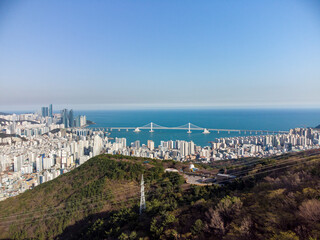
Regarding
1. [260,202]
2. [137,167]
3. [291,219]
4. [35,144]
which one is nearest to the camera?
[291,219]

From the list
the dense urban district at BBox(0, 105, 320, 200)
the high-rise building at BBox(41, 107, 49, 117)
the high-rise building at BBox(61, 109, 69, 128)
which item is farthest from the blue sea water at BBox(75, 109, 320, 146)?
the high-rise building at BBox(41, 107, 49, 117)

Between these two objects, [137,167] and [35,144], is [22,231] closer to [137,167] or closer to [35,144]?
[137,167]

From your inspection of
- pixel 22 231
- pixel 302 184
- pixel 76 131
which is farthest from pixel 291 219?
pixel 76 131

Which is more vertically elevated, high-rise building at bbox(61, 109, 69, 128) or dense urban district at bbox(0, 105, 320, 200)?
high-rise building at bbox(61, 109, 69, 128)

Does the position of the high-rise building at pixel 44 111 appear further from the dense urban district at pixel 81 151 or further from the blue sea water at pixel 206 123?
the dense urban district at pixel 81 151

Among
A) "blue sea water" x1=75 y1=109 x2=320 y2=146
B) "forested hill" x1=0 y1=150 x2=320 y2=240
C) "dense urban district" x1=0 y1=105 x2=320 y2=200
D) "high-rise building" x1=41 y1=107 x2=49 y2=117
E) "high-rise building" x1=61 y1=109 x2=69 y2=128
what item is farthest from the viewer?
"high-rise building" x1=41 y1=107 x2=49 y2=117

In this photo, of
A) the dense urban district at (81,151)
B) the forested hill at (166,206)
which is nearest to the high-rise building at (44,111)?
the dense urban district at (81,151)

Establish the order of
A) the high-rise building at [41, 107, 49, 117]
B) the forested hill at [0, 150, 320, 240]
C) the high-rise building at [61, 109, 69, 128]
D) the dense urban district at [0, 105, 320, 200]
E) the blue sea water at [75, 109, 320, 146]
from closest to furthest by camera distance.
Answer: the forested hill at [0, 150, 320, 240]
the dense urban district at [0, 105, 320, 200]
the blue sea water at [75, 109, 320, 146]
the high-rise building at [61, 109, 69, 128]
the high-rise building at [41, 107, 49, 117]

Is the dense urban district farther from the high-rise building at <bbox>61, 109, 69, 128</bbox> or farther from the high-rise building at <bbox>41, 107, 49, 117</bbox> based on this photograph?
the high-rise building at <bbox>41, 107, 49, 117</bbox>

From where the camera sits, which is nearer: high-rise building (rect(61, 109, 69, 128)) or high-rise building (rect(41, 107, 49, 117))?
high-rise building (rect(61, 109, 69, 128))
